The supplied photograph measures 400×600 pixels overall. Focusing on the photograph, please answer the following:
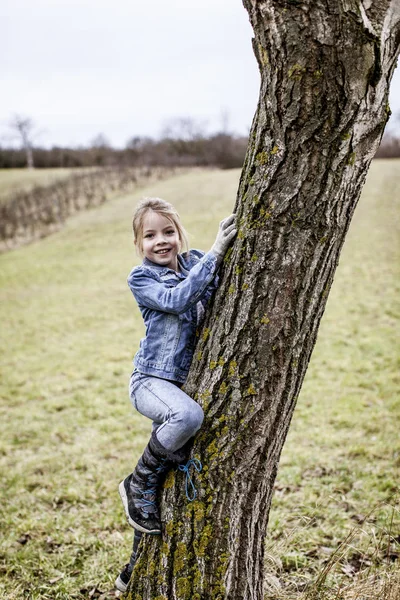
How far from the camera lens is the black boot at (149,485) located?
2416mm

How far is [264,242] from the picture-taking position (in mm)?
2123

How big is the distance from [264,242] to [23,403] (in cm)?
643

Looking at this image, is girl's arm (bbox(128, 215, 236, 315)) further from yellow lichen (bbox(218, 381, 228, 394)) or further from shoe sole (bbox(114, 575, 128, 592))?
shoe sole (bbox(114, 575, 128, 592))

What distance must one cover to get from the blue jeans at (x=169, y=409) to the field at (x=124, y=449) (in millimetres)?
1033

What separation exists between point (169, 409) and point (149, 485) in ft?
1.60

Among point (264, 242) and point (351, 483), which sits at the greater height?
point (264, 242)

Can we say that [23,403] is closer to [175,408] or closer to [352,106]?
[175,408]

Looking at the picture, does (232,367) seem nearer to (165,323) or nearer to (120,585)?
(165,323)

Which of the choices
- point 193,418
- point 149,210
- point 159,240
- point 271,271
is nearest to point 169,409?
point 193,418

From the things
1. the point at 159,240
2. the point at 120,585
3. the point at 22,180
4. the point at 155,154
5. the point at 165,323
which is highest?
the point at 155,154

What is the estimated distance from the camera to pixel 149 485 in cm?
253

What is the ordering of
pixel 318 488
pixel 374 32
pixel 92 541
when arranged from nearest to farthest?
pixel 374 32 → pixel 92 541 → pixel 318 488

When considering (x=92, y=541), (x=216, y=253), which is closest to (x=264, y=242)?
(x=216, y=253)

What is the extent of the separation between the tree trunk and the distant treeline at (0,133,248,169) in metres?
34.6
